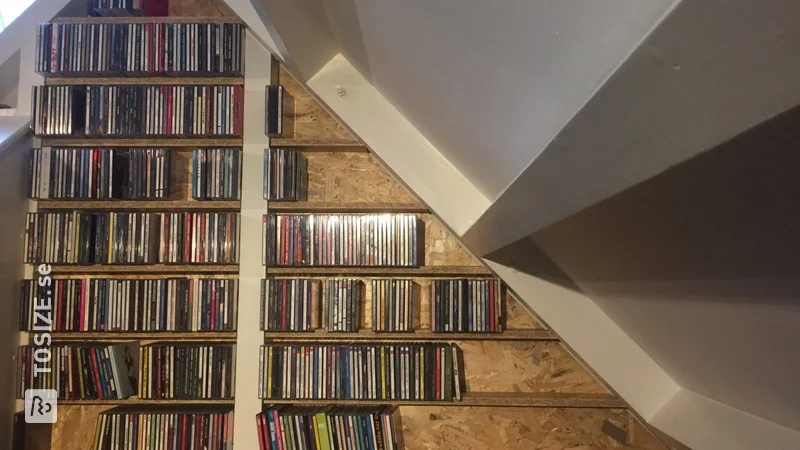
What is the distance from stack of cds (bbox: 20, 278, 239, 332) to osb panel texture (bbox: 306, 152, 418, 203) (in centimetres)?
52

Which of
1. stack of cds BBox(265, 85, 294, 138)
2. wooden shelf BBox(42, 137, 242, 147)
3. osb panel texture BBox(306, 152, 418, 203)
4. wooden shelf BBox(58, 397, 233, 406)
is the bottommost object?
wooden shelf BBox(58, 397, 233, 406)

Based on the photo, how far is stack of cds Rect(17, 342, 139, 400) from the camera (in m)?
1.82

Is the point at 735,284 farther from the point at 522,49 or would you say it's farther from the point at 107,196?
the point at 107,196

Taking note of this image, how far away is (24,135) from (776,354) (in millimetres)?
2392

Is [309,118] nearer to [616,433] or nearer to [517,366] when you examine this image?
[517,366]

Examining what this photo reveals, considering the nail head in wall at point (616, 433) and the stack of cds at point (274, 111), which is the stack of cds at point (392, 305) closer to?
the stack of cds at point (274, 111)

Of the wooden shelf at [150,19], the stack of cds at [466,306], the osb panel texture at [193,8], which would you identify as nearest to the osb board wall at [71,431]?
the stack of cds at [466,306]

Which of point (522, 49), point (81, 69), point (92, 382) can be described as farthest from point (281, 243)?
point (522, 49)

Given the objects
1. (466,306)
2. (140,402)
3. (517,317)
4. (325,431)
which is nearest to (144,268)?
(140,402)

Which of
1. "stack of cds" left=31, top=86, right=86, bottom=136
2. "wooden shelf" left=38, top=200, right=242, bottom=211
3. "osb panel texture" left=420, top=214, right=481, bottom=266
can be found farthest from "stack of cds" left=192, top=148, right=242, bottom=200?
"osb panel texture" left=420, top=214, right=481, bottom=266

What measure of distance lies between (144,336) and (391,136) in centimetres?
129

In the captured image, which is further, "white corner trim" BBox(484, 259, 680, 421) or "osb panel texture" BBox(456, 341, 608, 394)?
"osb panel texture" BBox(456, 341, 608, 394)

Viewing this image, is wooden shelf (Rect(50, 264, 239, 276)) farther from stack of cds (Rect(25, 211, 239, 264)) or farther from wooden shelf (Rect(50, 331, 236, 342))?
wooden shelf (Rect(50, 331, 236, 342))

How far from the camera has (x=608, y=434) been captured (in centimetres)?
194
